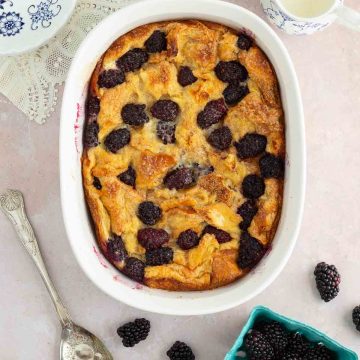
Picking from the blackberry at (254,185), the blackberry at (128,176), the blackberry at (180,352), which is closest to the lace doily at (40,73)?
the blackberry at (128,176)

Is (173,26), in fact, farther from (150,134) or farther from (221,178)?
(221,178)

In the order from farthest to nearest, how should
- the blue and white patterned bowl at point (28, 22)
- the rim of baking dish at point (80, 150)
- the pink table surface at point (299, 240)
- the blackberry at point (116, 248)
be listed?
the pink table surface at point (299, 240) → the blue and white patterned bowl at point (28, 22) → the blackberry at point (116, 248) → the rim of baking dish at point (80, 150)

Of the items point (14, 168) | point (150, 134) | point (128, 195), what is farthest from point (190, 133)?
point (14, 168)

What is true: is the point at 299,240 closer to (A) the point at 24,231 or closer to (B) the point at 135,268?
(B) the point at 135,268

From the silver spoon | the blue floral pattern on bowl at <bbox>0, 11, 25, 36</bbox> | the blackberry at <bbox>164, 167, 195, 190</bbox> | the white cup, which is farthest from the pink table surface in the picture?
the blackberry at <bbox>164, 167, 195, 190</bbox>

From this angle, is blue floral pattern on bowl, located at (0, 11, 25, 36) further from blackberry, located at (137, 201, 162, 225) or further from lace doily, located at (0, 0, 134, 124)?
blackberry, located at (137, 201, 162, 225)

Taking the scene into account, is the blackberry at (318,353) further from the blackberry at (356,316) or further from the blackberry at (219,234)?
the blackberry at (219,234)
